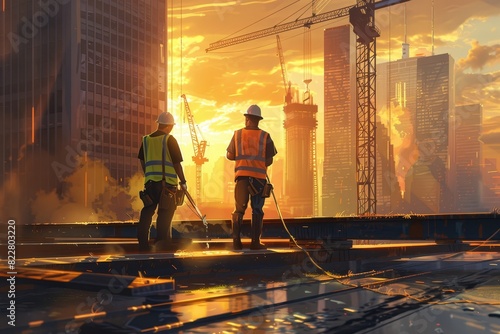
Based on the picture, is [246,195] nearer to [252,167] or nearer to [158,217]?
[252,167]

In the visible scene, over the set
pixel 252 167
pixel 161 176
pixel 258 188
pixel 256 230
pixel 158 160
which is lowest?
pixel 256 230

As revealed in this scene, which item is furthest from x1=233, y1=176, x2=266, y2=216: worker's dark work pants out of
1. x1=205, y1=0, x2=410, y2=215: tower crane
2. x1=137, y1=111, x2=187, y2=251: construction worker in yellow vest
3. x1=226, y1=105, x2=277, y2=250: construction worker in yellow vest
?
x1=205, y1=0, x2=410, y2=215: tower crane

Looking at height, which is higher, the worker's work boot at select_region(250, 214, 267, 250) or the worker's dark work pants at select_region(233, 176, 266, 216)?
the worker's dark work pants at select_region(233, 176, 266, 216)

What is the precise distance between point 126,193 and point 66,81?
78.0 feet

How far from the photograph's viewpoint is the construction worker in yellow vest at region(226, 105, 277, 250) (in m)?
11.4

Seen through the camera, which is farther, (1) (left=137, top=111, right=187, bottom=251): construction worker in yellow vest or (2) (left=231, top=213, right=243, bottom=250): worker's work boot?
(2) (left=231, top=213, right=243, bottom=250): worker's work boot

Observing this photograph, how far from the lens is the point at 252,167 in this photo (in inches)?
451

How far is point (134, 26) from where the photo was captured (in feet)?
445

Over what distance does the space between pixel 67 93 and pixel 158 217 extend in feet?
374

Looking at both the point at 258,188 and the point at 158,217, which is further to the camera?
the point at 258,188

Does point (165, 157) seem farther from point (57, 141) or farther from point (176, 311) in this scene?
point (57, 141)

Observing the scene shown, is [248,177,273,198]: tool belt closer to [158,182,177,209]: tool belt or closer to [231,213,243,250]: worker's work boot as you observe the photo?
[231,213,243,250]: worker's work boot

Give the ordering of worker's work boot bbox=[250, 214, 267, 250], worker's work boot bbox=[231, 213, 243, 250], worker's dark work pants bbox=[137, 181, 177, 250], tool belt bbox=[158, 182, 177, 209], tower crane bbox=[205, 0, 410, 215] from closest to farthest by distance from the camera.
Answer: tool belt bbox=[158, 182, 177, 209], worker's dark work pants bbox=[137, 181, 177, 250], worker's work boot bbox=[250, 214, 267, 250], worker's work boot bbox=[231, 213, 243, 250], tower crane bbox=[205, 0, 410, 215]

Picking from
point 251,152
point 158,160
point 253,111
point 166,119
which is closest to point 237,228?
point 251,152
